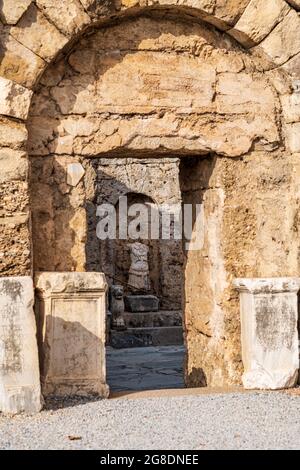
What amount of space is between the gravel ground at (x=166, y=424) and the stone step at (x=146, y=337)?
22.7 ft

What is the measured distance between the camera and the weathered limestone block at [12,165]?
5902 millimetres

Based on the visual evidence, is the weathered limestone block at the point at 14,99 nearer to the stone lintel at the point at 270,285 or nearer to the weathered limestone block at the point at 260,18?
the weathered limestone block at the point at 260,18

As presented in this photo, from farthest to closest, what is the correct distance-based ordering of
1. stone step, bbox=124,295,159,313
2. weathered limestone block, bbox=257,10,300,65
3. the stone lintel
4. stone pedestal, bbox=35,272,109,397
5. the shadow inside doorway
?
1. stone step, bbox=124,295,159,313
2. the shadow inside doorway
3. weathered limestone block, bbox=257,10,300,65
4. the stone lintel
5. stone pedestal, bbox=35,272,109,397

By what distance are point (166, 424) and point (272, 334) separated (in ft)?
4.88

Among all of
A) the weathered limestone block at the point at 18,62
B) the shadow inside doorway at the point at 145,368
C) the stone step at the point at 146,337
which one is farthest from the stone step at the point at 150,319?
the weathered limestone block at the point at 18,62

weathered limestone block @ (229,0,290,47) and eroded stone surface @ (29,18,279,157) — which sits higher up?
weathered limestone block @ (229,0,290,47)

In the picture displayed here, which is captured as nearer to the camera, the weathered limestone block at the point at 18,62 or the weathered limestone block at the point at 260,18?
the weathered limestone block at the point at 18,62

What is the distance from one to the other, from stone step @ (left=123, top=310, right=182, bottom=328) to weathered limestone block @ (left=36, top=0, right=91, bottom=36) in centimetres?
834

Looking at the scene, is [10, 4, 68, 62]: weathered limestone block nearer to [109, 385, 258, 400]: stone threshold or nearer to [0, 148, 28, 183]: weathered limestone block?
[0, 148, 28, 183]: weathered limestone block

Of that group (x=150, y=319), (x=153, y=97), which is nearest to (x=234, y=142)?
(x=153, y=97)

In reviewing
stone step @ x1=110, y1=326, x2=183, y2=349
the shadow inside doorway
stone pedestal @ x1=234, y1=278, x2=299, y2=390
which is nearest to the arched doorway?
stone pedestal @ x1=234, y1=278, x2=299, y2=390

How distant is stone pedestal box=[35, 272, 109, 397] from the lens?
5824mm

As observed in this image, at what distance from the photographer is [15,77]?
19.6 feet

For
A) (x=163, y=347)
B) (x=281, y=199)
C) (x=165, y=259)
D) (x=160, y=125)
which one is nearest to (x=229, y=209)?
(x=281, y=199)
